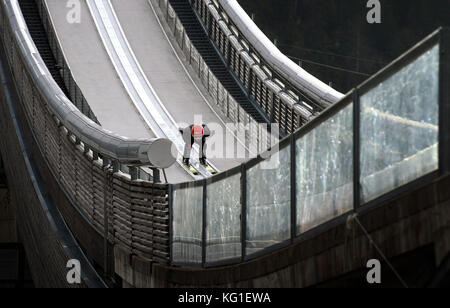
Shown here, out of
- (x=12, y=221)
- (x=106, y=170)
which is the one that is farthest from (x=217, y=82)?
(x=106, y=170)

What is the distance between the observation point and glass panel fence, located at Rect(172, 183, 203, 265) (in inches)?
362

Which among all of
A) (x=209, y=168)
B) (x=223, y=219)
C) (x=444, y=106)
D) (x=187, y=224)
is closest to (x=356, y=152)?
(x=444, y=106)

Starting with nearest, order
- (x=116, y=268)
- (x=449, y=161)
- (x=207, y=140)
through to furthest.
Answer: (x=449, y=161)
(x=116, y=268)
(x=207, y=140)

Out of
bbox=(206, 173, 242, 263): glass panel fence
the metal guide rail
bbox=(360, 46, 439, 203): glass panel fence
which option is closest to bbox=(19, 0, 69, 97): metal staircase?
the metal guide rail

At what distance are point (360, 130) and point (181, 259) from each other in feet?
12.9

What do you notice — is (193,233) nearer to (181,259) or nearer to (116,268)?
(181,259)

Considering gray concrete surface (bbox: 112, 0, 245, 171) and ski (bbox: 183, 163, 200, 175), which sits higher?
gray concrete surface (bbox: 112, 0, 245, 171)

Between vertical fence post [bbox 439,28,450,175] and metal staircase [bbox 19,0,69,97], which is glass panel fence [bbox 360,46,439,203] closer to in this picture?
vertical fence post [bbox 439,28,450,175]

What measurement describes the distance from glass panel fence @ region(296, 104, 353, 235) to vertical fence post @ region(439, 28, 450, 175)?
96 centimetres

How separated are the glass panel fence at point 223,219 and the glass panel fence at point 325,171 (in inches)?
51.7

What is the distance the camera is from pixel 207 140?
19578 millimetres

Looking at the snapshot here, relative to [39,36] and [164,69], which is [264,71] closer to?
[164,69]

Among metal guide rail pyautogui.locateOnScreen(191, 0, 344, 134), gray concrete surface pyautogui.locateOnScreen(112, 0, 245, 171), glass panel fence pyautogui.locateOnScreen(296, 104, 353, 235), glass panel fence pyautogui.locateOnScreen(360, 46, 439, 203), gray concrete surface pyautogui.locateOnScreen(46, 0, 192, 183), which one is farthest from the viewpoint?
gray concrete surface pyautogui.locateOnScreen(112, 0, 245, 171)

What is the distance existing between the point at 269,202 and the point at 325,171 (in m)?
1.07
